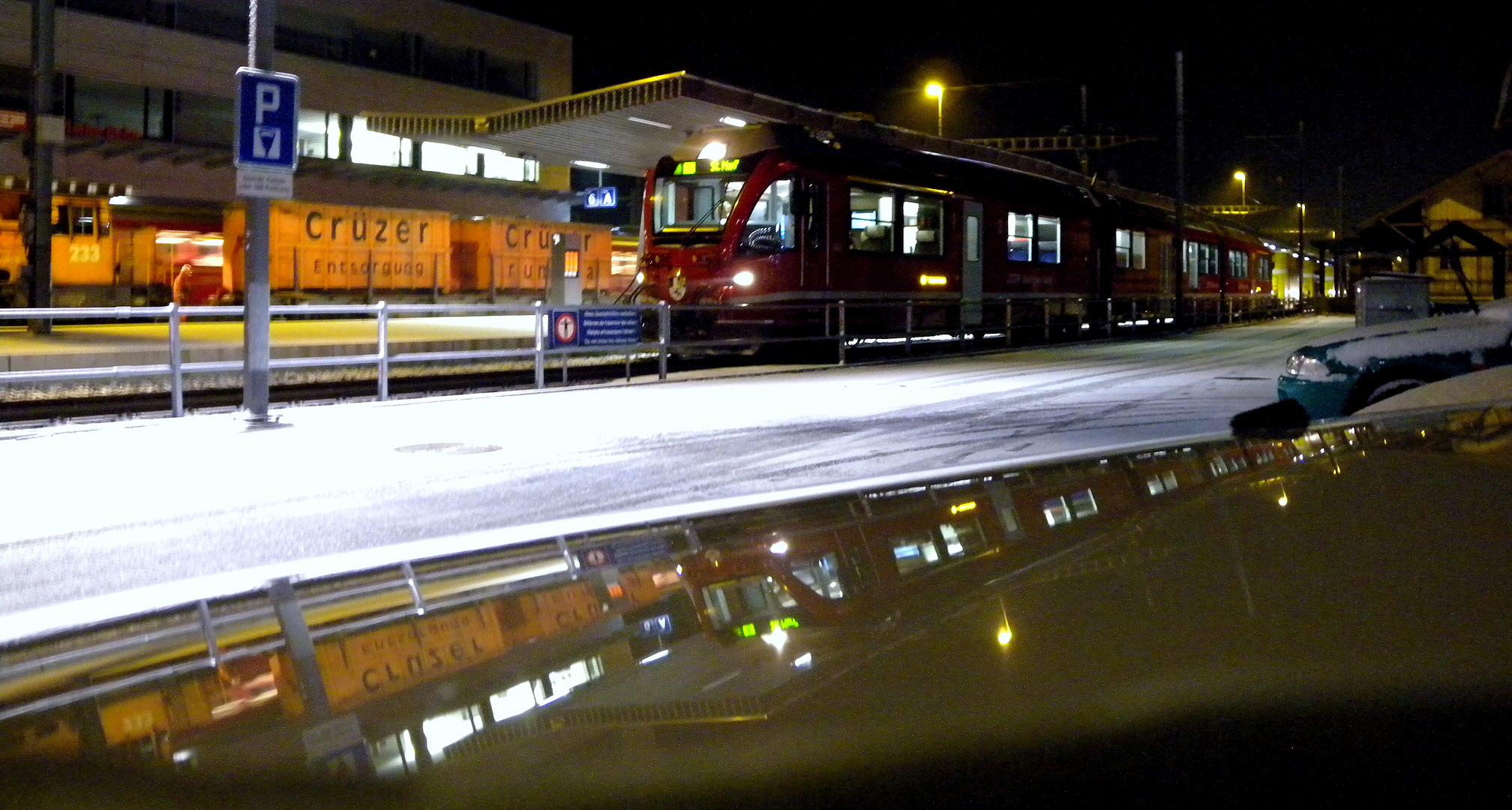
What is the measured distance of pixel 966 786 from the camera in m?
2.33

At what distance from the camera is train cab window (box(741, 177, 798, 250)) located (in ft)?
70.2

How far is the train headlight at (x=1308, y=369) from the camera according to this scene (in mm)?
11562

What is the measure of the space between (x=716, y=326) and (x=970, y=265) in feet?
21.5

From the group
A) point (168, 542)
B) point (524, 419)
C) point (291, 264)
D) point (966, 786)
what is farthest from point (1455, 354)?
point (291, 264)

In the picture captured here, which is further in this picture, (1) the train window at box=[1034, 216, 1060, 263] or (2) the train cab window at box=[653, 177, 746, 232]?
(1) the train window at box=[1034, 216, 1060, 263]

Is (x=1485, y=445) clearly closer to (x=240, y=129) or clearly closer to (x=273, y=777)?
(x=273, y=777)

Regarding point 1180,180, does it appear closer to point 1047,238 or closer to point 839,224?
point 1047,238

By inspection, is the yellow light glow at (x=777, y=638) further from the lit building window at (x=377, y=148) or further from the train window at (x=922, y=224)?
the lit building window at (x=377, y=148)

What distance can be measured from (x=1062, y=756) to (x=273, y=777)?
4.32ft

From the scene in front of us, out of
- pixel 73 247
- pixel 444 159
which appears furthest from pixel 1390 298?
pixel 444 159

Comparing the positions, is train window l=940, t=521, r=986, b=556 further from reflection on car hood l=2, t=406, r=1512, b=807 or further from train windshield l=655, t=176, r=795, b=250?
train windshield l=655, t=176, r=795, b=250

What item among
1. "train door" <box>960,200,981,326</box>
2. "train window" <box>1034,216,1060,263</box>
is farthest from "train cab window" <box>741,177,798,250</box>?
"train window" <box>1034,216,1060,263</box>

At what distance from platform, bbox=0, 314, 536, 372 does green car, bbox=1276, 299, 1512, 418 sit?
14531mm

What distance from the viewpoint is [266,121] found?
1245 centimetres
